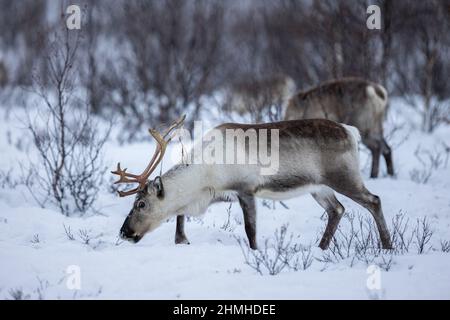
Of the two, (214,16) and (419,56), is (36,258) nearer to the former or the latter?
(214,16)

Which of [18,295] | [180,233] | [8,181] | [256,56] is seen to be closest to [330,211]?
[180,233]

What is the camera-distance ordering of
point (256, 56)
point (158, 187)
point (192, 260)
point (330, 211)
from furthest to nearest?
point (256, 56)
point (330, 211)
point (158, 187)
point (192, 260)

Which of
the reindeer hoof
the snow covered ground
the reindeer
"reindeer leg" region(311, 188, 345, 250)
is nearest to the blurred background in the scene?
the reindeer

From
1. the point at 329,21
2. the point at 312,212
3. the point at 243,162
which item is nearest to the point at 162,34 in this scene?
the point at 329,21

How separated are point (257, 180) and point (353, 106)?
346 centimetres

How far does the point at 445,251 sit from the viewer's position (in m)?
4.52

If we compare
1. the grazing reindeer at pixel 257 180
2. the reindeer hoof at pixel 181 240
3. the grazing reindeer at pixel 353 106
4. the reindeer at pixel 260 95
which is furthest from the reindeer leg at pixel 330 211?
the grazing reindeer at pixel 353 106

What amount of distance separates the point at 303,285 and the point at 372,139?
4.53 m

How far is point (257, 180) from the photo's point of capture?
15.9ft

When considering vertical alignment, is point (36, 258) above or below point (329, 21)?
below

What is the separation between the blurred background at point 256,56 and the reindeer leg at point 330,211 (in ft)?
7.90

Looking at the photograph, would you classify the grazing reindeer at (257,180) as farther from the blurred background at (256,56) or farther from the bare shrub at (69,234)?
the blurred background at (256,56)

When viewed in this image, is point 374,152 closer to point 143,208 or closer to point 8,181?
point 143,208

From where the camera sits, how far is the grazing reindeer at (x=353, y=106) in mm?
7727
